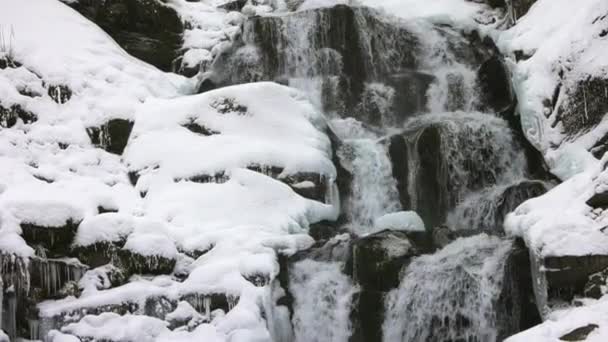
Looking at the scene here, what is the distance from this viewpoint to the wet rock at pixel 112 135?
483 inches

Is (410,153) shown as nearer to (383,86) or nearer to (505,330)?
(383,86)

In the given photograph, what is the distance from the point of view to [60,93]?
1273cm

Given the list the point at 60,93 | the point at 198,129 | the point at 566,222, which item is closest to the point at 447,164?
the point at 198,129

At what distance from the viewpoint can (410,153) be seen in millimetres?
12750

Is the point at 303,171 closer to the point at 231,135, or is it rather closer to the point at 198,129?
the point at 231,135

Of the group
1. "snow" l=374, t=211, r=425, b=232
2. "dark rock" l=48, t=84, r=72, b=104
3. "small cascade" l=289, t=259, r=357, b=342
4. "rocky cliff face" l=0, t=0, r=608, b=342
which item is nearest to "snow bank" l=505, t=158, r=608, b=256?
"rocky cliff face" l=0, t=0, r=608, b=342

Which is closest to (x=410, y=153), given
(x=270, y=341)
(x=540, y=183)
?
(x=540, y=183)

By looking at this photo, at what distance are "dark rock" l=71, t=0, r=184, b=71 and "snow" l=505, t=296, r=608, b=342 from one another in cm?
973

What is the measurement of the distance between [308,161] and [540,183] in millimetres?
3324

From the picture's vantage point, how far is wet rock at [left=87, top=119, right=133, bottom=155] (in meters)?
12.3

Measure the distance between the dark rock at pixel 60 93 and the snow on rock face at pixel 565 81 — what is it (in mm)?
7098

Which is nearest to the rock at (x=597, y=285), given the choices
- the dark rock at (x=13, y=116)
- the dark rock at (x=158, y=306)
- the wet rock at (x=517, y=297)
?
the wet rock at (x=517, y=297)

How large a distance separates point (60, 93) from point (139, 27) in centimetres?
356

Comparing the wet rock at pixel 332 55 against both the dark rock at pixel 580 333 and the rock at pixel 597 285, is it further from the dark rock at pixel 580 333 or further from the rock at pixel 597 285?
the dark rock at pixel 580 333
